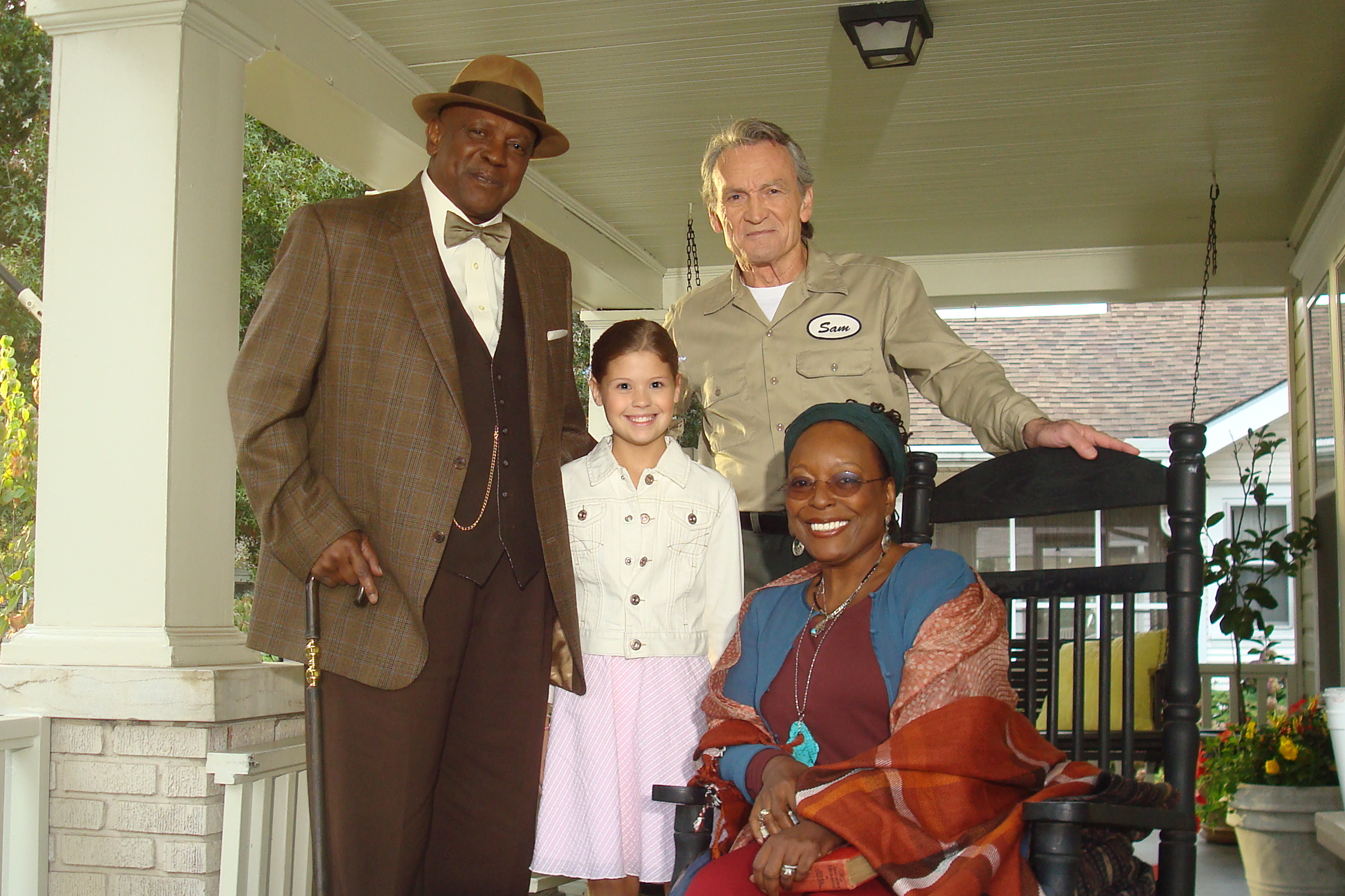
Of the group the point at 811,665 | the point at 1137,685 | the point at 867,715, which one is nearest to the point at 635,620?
the point at 811,665

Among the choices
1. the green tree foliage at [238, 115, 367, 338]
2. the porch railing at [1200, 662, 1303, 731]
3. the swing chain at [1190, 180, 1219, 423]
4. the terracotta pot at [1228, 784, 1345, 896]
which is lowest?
the terracotta pot at [1228, 784, 1345, 896]

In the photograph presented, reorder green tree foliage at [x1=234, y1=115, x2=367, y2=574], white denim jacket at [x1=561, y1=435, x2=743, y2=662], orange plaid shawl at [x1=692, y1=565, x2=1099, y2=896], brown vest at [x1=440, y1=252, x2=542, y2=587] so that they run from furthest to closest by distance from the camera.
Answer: green tree foliage at [x1=234, y1=115, x2=367, y2=574], white denim jacket at [x1=561, y1=435, x2=743, y2=662], brown vest at [x1=440, y1=252, x2=542, y2=587], orange plaid shawl at [x1=692, y1=565, x2=1099, y2=896]

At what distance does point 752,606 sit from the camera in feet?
7.11

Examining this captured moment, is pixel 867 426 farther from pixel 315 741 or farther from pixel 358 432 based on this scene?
pixel 315 741

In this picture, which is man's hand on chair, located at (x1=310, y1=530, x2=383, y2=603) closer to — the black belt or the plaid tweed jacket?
the plaid tweed jacket

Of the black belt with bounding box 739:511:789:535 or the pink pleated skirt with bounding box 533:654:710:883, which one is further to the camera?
the black belt with bounding box 739:511:789:535

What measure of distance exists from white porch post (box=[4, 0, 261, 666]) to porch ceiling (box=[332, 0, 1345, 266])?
Result: 3.79 ft

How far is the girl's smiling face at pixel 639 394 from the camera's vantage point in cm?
254

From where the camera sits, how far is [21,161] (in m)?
7.71

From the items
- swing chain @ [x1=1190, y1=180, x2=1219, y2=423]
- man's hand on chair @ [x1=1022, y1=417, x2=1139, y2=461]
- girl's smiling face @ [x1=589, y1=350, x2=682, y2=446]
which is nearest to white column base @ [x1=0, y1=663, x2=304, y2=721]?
girl's smiling face @ [x1=589, y1=350, x2=682, y2=446]

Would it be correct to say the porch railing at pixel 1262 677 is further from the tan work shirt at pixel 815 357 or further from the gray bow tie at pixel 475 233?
the gray bow tie at pixel 475 233

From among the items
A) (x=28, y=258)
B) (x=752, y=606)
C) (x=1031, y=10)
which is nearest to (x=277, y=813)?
(x=752, y=606)

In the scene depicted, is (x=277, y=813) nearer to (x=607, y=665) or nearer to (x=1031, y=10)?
(x=607, y=665)

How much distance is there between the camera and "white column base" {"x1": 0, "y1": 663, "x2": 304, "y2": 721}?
10.4 ft
